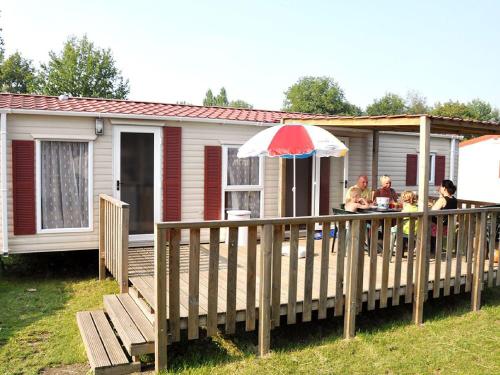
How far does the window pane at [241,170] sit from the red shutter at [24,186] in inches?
114

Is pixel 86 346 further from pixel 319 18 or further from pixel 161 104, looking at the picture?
pixel 319 18

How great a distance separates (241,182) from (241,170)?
0.20m

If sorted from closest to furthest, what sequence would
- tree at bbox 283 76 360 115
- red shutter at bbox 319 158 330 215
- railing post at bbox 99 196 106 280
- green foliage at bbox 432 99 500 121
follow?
railing post at bbox 99 196 106 280, red shutter at bbox 319 158 330 215, green foliage at bbox 432 99 500 121, tree at bbox 283 76 360 115

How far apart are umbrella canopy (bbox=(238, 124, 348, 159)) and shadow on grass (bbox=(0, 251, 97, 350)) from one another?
3061 millimetres

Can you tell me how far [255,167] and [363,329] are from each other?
3.66 metres

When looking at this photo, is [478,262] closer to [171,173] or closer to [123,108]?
[171,173]

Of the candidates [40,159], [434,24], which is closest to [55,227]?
[40,159]

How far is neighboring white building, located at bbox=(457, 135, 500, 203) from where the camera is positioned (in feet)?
66.0

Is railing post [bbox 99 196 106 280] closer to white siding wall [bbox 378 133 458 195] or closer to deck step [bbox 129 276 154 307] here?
deck step [bbox 129 276 154 307]

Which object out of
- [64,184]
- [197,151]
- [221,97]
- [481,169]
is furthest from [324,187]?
[221,97]

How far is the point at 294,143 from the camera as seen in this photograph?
19.4ft

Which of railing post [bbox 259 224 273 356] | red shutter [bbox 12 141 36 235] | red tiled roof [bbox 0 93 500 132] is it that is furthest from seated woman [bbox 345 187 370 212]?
red shutter [bbox 12 141 36 235]

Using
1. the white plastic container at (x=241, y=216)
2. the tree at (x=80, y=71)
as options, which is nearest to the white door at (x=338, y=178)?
the white plastic container at (x=241, y=216)

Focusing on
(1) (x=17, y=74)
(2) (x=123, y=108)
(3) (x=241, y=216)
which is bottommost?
(3) (x=241, y=216)
